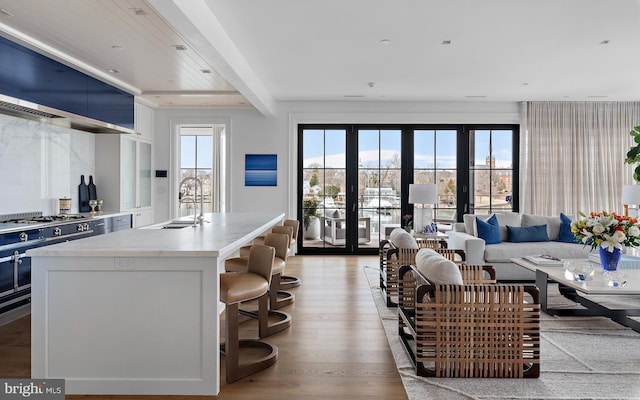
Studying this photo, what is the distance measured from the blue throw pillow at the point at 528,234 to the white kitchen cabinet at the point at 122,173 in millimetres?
5281

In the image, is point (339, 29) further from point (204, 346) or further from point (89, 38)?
point (204, 346)

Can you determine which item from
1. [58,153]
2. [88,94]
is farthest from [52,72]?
[58,153]

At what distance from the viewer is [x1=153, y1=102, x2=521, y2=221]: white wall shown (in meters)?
7.84

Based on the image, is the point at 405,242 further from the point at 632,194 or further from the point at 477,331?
the point at 632,194

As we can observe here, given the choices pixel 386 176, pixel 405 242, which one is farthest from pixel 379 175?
pixel 405 242

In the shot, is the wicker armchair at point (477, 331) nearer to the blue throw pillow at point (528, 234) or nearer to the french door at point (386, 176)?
the blue throw pillow at point (528, 234)

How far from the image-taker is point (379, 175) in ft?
26.3

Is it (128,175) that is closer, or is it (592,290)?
(592,290)

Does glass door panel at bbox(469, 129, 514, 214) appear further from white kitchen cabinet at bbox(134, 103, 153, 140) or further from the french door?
white kitchen cabinet at bbox(134, 103, 153, 140)

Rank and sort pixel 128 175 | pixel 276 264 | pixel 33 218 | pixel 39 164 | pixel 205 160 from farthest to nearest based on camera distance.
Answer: pixel 205 160, pixel 128 175, pixel 39 164, pixel 33 218, pixel 276 264

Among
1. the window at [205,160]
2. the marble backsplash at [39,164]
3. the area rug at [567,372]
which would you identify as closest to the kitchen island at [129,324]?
the area rug at [567,372]

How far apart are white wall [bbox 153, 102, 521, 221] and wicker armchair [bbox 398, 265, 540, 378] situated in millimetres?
5179

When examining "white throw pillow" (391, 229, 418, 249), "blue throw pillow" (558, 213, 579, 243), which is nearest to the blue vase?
"white throw pillow" (391, 229, 418, 249)

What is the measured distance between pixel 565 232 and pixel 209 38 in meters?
5.09
